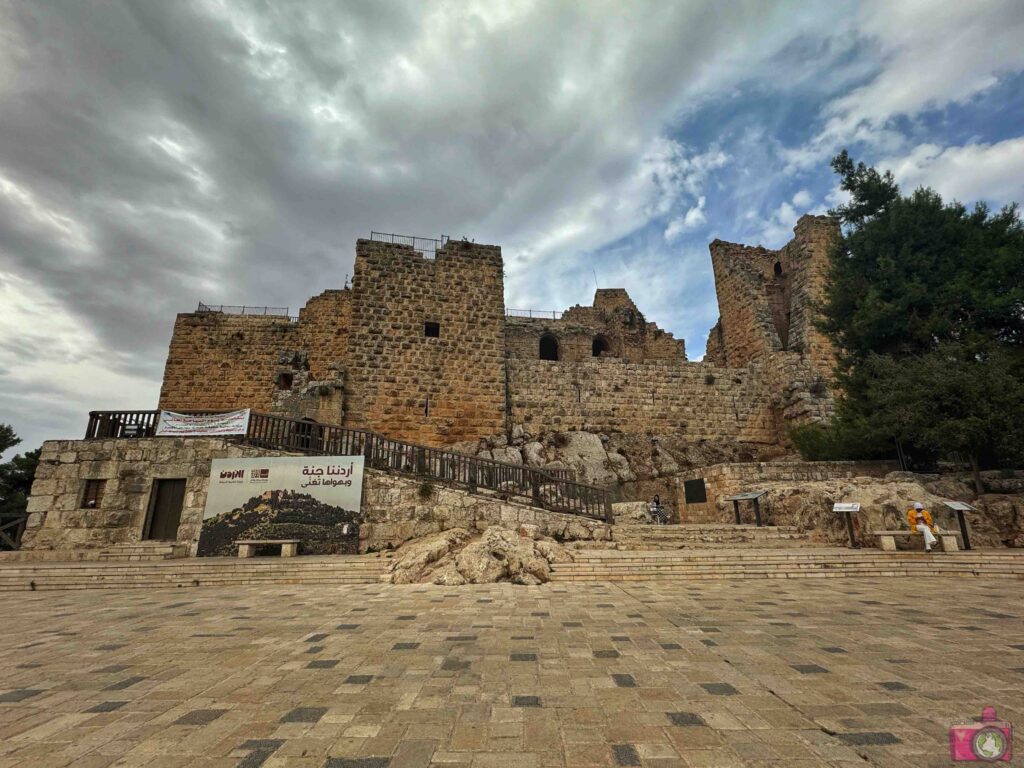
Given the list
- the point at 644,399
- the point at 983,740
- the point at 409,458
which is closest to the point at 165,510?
the point at 409,458

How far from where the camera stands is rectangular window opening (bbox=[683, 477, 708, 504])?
1387 cm

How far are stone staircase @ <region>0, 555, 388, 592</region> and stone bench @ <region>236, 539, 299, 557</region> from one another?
861mm

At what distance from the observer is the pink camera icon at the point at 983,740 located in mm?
2322

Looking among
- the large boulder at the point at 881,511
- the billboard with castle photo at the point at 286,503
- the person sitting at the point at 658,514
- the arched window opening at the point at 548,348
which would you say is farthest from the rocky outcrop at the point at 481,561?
the arched window opening at the point at 548,348

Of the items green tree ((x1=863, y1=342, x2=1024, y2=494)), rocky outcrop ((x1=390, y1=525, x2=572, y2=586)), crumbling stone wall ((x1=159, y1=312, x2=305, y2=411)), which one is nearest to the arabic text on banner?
rocky outcrop ((x1=390, y1=525, x2=572, y2=586))

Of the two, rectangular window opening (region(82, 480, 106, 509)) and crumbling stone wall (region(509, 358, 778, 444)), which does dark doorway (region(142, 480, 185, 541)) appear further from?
crumbling stone wall (region(509, 358, 778, 444))

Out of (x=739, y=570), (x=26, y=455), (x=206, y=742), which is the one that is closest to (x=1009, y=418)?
(x=739, y=570)

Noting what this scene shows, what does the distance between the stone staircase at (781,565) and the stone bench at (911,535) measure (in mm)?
417

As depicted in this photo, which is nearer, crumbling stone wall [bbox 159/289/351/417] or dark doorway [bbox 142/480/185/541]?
dark doorway [bbox 142/480/185/541]

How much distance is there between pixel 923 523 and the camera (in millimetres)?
8883

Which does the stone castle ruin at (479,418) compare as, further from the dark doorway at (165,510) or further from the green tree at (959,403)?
the green tree at (959,403)

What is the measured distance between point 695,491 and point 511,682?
12375 mm

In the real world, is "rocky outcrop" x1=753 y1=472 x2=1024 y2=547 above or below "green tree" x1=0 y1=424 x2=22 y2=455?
below

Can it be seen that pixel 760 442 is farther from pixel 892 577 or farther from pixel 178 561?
pixel 178 561
